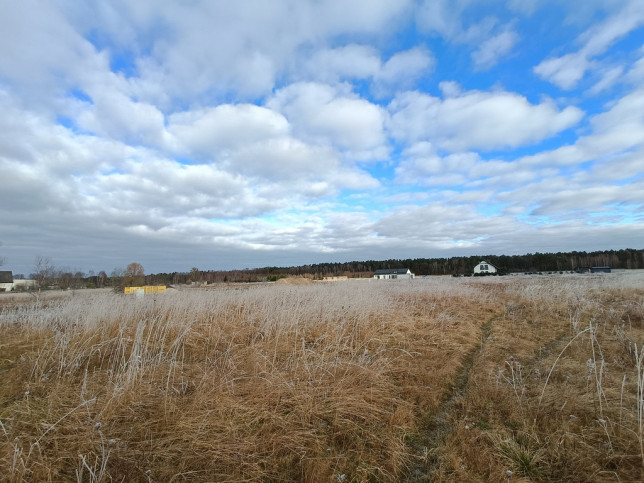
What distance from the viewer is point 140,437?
344cm

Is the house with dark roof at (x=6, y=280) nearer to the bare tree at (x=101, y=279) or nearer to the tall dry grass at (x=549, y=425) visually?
the bare tree at (x=101, y=279)

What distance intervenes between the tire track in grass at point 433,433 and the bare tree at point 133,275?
56529 millimetres

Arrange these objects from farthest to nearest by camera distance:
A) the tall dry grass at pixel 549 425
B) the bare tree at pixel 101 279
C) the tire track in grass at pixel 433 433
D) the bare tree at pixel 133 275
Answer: the bare tree at pixel 101 279 → the bare tree at pixel 133 275 → the tire track in grass at pixel 433 433 → the tall dry grass at pixel 549 425

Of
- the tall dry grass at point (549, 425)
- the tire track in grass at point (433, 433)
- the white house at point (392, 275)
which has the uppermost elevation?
the tall dry grass at point (549, 425)

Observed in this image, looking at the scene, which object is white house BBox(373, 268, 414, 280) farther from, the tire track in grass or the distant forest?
the tire track in grass

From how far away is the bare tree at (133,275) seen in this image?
172 feet

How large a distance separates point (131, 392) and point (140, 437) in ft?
2.38

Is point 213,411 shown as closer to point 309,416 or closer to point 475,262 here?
point 309,416

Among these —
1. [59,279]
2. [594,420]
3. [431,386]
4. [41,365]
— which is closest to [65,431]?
[41,365]

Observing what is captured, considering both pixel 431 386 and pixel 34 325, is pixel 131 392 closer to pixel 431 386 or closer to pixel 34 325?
pixel 431 386

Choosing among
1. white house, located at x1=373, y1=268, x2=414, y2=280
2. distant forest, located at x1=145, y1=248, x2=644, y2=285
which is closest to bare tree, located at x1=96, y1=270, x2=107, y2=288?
distant forest, located at x1=145, y1=248, x2=644, y2=285

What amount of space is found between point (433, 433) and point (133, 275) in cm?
6245

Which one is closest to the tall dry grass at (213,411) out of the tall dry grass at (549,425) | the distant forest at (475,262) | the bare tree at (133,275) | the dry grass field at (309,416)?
the dry grass field at (309,416)

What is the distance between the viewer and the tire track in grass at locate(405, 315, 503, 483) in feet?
10.5
